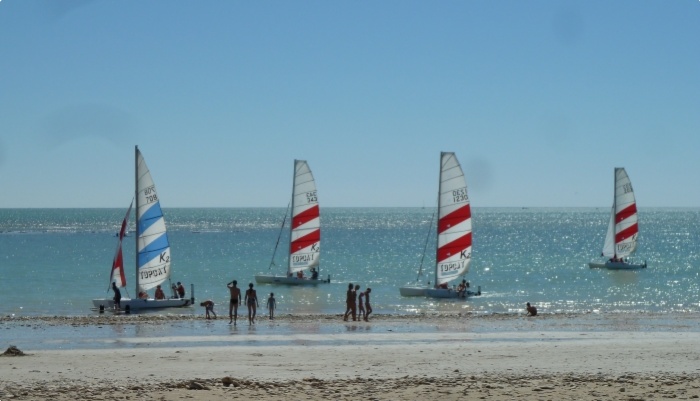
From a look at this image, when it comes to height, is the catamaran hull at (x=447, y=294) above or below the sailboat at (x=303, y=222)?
below

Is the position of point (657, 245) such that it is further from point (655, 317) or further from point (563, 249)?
point (655, 317)

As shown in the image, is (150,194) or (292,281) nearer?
(150,194)

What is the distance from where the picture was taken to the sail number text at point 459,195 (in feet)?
140

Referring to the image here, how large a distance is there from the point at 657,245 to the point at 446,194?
237 ft

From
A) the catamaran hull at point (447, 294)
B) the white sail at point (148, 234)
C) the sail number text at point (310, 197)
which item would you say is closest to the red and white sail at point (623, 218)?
the sail number text at point (310, 197)

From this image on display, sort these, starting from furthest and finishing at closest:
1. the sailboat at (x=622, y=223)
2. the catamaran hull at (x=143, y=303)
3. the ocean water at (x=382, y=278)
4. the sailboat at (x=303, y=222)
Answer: the sailboat at (x=622, y=223) → the sailboat at (x=303, y=222) → the ocean water at (x=382, y=278) → the catamaran hull at (x=143, y=303)

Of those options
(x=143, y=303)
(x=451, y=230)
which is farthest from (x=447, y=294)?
(x=143, y=303)

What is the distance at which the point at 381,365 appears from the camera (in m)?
19.2

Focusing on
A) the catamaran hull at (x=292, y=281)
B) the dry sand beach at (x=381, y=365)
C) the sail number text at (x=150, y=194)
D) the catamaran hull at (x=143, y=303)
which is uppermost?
the sail number text at (x=150, y=194)

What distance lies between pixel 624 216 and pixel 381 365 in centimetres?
5011

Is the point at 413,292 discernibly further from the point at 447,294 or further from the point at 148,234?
the point at 148,234

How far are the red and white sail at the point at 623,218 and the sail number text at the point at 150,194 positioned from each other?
124ft

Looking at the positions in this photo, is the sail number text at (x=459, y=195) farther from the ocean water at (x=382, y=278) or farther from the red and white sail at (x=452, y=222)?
the ocean water at (x=382, y=278)

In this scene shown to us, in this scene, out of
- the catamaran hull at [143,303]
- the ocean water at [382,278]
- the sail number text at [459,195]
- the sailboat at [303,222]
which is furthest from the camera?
the sailboat at [303,222]
